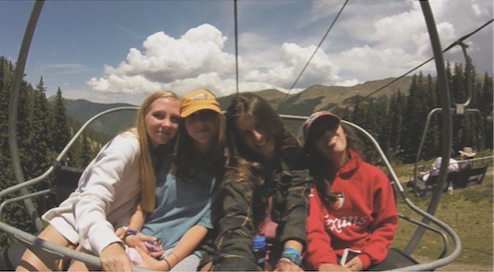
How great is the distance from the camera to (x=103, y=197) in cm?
158

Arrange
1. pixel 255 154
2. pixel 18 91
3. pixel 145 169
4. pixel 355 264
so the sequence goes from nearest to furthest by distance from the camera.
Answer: pixel 355 264 < pixel 145 169 < pixel 255 154 < pixel 18 91

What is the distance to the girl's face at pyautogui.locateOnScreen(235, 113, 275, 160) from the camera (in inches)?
71.3

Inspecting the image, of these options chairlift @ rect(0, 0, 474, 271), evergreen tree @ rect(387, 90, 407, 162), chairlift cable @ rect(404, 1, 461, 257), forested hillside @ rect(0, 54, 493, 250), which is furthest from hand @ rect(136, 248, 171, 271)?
evergreen tree @ rect(387, 90, 407, 162)

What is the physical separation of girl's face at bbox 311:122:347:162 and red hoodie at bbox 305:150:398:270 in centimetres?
12

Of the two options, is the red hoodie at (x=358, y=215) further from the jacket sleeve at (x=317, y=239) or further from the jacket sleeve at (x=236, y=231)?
the jacket sleeve at (x=236, y=231)

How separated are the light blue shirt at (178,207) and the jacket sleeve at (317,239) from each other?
41cm

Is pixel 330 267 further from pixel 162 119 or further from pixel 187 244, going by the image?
pixel 162 119

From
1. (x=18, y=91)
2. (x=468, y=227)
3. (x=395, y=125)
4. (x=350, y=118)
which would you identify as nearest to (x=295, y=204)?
(x=18, y=91)

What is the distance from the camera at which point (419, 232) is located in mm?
1868

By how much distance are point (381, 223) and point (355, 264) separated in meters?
0.24

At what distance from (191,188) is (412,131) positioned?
188 feet

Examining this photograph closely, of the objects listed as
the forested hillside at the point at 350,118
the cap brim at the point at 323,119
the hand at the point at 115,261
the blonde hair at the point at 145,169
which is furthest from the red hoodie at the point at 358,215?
the forested hillside at the point at 350,118

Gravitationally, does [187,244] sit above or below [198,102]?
below

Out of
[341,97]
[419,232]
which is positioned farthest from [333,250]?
[341,97]
